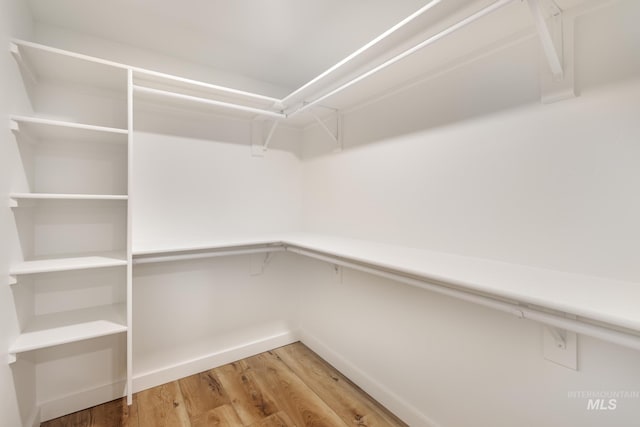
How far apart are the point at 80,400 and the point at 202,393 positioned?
655 mm

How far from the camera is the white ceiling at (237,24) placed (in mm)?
1389

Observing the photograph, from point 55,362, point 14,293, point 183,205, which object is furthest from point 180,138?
point 55,362

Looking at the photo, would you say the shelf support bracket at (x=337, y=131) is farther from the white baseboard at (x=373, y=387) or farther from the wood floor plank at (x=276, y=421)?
the wood floor plank at (x=276, y=421)

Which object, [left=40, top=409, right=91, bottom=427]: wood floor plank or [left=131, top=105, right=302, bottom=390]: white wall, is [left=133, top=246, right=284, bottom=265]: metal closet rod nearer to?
[left=131, top=105, right=302, bottom=390]: white wall

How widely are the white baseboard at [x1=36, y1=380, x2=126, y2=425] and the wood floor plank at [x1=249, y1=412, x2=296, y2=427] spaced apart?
2.94ft

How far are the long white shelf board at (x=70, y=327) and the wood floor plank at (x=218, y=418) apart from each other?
25.4 inches

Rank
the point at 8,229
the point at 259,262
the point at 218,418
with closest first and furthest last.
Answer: the point at 8,229 → the point at 218,418 → the point at 259,262

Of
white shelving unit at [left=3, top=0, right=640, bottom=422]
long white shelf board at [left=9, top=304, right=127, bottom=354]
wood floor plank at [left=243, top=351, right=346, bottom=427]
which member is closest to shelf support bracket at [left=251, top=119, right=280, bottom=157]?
white shelving unit at [left=3, top=0, right=640, bottom=422]

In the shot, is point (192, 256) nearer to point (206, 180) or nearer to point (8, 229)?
point (206, 180)

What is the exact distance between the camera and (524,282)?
911mm

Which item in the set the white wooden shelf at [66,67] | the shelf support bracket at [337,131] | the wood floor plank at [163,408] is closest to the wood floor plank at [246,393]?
the wood floor plank at [163,408]

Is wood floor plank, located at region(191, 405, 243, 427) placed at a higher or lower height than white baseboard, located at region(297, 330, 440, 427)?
lower

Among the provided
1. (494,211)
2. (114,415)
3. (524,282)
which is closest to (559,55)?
(494,211)

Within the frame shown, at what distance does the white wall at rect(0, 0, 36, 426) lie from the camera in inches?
43.3
